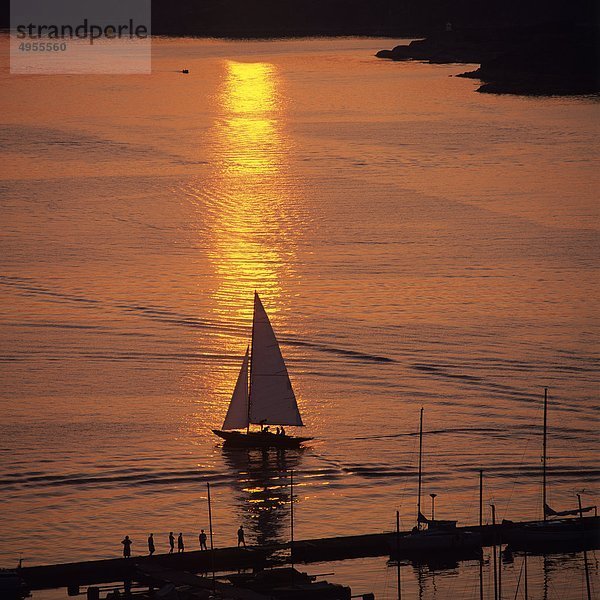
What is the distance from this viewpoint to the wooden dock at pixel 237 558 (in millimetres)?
49969

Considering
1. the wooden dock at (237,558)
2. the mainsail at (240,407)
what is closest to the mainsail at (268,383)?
the mainsail at (240,407)

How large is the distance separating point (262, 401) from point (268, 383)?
2.86ft

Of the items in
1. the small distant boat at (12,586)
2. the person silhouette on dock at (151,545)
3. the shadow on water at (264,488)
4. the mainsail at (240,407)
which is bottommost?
the small distant boat at (12,586)

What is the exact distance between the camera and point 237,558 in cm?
5153

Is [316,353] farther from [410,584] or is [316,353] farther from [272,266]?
[410,584]

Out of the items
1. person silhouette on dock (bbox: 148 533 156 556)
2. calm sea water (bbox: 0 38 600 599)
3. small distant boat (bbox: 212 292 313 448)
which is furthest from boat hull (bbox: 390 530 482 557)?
small distant boat (bbox: 212 292 313 448)

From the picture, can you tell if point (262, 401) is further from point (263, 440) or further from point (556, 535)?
point (556, 535)

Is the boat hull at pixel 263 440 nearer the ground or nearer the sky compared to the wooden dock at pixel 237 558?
nearer the sky

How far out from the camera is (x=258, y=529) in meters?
55.6

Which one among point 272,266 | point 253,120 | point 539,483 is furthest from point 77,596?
point 253,120

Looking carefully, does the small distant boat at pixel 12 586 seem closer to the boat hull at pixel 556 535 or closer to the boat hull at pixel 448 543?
the boat hull at pixel 448 543

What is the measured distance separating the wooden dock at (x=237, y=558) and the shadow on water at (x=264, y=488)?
2338 mm

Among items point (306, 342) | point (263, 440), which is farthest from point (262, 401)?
point (306, 342)

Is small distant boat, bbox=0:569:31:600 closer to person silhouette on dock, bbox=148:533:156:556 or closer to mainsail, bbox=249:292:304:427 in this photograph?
person silhouette on dock, bbox=148:533:156:556
